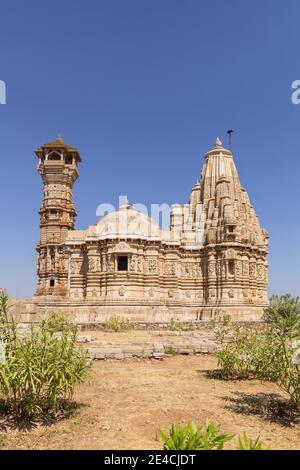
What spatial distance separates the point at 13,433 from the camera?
6.57 meters

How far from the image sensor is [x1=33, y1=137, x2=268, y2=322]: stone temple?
108ft

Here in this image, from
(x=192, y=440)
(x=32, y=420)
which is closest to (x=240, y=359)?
(x=32, y=420)

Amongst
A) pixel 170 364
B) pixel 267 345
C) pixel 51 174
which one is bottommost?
pixel 170 364

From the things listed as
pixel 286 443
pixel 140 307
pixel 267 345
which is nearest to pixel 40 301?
pixel 140 307

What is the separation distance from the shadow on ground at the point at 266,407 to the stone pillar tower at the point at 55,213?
28.0 meters

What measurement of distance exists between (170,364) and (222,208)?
25130mm

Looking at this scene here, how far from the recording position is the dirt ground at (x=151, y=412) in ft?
20.7

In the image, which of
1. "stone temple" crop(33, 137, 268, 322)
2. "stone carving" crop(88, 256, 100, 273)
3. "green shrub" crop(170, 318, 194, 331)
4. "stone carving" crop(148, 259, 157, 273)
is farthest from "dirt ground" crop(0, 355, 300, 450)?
"stone carving" crop(88, 256, 100, 273)

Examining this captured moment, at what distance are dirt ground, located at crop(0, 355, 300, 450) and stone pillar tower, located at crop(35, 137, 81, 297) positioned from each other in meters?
24.6

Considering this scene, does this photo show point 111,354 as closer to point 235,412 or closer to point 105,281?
point 235,412

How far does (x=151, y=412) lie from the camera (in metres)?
7.77

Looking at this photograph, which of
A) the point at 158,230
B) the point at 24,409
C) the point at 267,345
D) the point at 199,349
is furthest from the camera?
the point at 158,230

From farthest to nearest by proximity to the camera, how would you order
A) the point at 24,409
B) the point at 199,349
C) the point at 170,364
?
the point at 199,349, the point at 170,364, the point at 24,409

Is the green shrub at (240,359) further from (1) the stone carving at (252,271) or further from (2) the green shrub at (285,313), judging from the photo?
(1) the stone carving at (252,271)
